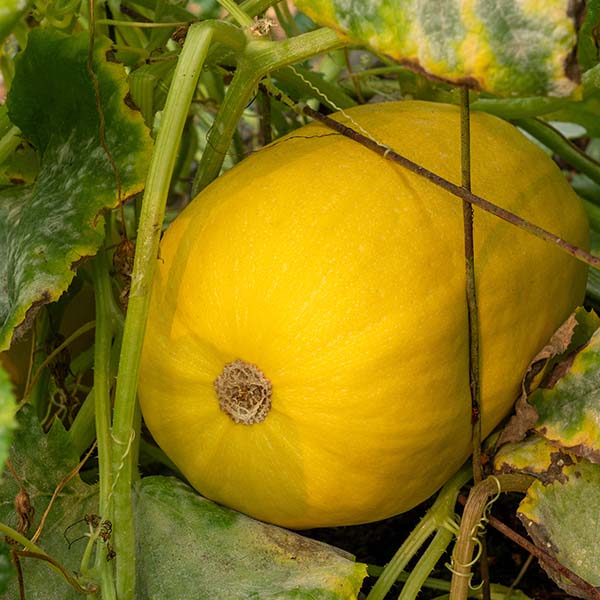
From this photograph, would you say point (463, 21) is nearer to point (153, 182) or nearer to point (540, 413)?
point (153, 182)

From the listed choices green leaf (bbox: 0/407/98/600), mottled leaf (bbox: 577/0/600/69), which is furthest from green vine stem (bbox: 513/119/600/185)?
green leaf (bbox: 0/407/98/600)

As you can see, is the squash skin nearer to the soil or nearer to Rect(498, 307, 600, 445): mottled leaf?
Rect(498, 307, 600, 445): mottled leaf

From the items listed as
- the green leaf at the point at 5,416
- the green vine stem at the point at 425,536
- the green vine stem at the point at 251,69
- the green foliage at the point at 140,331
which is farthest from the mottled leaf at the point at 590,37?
the green leaf at the point at 5,416

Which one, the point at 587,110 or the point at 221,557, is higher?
the point at 587,110

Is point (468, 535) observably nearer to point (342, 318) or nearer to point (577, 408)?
point (577, 408)

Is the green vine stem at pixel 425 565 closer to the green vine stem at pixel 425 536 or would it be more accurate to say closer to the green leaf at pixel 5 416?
the green vine stem at pixel 425 536

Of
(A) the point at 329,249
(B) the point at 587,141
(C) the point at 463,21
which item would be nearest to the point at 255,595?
(A) the point at 329,249

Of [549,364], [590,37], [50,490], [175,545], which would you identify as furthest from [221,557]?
[590,37]
